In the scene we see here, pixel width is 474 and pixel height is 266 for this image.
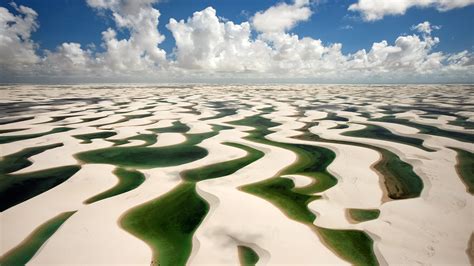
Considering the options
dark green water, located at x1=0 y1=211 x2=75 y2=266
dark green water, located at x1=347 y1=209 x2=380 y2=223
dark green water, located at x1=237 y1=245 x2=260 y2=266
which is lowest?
dark green water, located at x1=0 y1=211 x2=75 y2=266

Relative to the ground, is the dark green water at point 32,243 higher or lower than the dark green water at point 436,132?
higher

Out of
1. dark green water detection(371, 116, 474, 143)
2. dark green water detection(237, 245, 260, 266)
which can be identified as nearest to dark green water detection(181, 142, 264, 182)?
dark green water detection(237, 245, 260, 266)

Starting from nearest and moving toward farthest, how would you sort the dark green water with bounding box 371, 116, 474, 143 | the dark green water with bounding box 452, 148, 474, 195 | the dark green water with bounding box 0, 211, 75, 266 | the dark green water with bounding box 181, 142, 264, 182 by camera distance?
the dark green water with bounding box 0, 211, 75, 266
the dark green water with bounding box 452, 148, 474, 195
the dark green water with bounding box 181, 142, 264, 182
the dark green water with bounding box 371, 116, 474, 143

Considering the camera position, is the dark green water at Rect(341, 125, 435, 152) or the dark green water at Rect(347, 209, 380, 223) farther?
the dark green water at Rect(341, 125, 435, 152)

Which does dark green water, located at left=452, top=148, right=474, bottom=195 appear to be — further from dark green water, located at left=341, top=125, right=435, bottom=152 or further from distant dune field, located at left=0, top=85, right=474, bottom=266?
dark green water, located at left=341, top=125, right=435, bottom=152

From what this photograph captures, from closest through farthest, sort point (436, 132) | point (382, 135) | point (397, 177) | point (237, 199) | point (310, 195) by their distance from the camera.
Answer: point (237, 199) < point (310, 195) < point (397, 177) < point (382, 135) < point (436, 132)

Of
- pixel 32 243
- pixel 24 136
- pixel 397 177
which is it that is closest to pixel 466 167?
pixel 397 177

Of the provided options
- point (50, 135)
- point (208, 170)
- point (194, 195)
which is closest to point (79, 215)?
point (194, 195)

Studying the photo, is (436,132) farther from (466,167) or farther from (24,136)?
(24,136)

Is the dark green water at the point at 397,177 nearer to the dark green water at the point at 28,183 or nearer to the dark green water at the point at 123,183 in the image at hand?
the dark green water at the point at 123,183

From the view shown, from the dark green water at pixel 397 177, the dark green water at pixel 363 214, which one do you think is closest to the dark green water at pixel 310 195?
the dark green water at pixel 363 214

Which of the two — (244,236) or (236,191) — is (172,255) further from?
(236,191)
